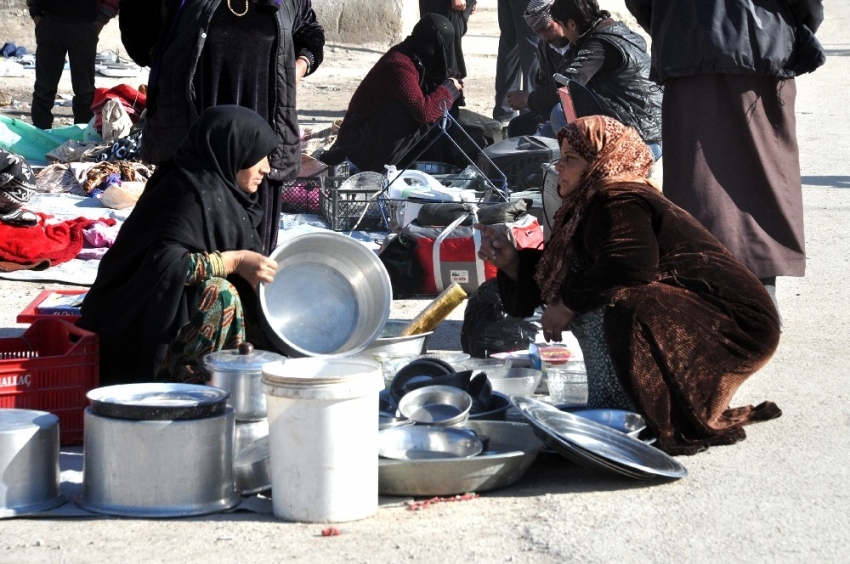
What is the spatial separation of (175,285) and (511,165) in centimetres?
410

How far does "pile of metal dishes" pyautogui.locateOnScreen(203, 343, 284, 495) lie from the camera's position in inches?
144

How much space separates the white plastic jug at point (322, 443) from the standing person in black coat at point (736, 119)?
98.3 inches

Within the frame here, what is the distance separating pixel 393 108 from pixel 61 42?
364cm

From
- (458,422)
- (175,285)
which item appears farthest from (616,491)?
(175,285)

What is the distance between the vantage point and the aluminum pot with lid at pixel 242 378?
3688mm

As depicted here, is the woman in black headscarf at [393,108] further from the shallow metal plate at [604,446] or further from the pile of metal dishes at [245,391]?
the shallow metal plate at [604,446]

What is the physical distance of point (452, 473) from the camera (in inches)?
136

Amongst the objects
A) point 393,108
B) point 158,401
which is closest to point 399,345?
point 158,401

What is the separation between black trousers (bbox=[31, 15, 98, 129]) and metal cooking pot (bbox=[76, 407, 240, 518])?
25.2 ft

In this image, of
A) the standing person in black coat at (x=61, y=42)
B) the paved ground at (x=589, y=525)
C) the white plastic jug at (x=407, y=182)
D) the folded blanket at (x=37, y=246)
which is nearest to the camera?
the paved ground at (x=589, y=525)

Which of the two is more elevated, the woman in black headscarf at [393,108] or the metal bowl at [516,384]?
the woman in black headscarf at [393,108]

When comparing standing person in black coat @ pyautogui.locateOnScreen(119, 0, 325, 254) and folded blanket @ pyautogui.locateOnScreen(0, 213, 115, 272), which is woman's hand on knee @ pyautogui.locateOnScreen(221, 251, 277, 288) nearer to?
standing person in black coat @ pyautogui.locateOnScreen(119, 0, 325, 254)

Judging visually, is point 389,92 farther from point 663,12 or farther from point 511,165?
point 663,12

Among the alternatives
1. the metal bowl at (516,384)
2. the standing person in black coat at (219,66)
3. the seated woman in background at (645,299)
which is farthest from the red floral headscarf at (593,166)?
the standing person in black coat at (219,66)
